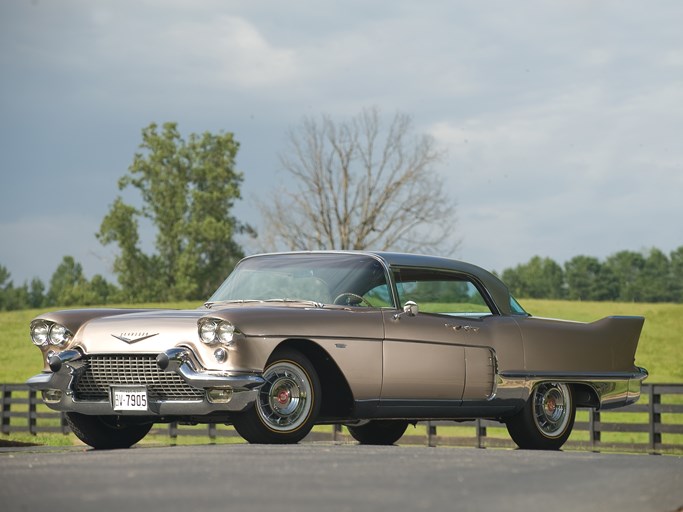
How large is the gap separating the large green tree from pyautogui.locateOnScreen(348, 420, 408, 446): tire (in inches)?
2269

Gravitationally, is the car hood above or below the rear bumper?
above

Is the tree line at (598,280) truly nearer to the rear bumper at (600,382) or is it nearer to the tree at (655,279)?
the tree at (655,279)

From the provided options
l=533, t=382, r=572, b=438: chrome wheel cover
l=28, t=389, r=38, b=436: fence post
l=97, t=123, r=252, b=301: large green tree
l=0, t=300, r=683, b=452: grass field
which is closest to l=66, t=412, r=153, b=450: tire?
l=533, t=382, r=572, b=438: chrome wheel cover

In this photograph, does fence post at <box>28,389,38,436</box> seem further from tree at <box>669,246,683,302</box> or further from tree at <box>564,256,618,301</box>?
tree at <box>564,256,618,301</box>

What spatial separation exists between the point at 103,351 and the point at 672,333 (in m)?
45.4

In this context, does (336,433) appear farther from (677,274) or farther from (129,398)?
(677,274)

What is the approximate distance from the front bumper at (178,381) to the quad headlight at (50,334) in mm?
658

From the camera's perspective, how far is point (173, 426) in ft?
90.0

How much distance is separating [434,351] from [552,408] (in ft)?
6.70

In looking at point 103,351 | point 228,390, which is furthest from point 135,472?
point 103,351

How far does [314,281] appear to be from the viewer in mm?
11055

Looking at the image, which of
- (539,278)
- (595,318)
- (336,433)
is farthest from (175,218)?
(539,278)

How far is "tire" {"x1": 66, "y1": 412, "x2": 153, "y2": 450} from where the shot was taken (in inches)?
432

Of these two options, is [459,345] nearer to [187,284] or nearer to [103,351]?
[103,351]
